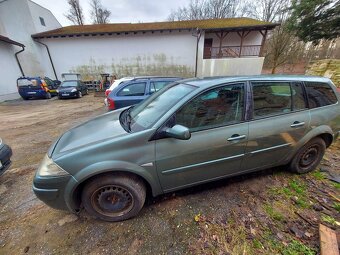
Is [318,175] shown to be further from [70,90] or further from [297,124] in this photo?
[70,90]

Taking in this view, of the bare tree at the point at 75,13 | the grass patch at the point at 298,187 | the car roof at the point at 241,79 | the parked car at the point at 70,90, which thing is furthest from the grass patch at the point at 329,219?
the bare tree at the point at 75,13

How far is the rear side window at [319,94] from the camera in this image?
250cm

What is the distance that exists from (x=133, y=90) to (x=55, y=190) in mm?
3909

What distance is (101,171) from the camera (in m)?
1.76

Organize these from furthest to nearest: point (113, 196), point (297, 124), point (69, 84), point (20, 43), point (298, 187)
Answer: point (20, 43) < point (69, 84) < point (298, 187) < point (297, 124) < point (113, 196)

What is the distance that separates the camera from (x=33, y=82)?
1231cm

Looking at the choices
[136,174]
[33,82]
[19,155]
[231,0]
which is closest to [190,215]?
[136,174]

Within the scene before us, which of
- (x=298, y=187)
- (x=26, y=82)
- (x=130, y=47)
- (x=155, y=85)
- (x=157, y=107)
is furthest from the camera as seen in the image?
(x=130, y=47)

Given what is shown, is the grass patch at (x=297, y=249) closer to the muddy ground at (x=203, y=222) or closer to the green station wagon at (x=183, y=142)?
the muddy ground at (x=203, y=222)

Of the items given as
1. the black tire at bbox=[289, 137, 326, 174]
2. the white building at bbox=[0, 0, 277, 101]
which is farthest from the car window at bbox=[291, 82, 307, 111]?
the white building at bbox=[0, 0, 277, 101]

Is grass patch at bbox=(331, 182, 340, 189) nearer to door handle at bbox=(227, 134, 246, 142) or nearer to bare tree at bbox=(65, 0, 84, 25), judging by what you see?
door handle at bbox=(227, 134, 246, 142)

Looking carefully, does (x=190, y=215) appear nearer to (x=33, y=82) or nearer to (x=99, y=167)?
(x=99, y=167)

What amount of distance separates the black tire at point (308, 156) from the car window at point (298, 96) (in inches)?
24.2

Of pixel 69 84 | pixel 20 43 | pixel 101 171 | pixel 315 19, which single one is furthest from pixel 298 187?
pixel 20 43
